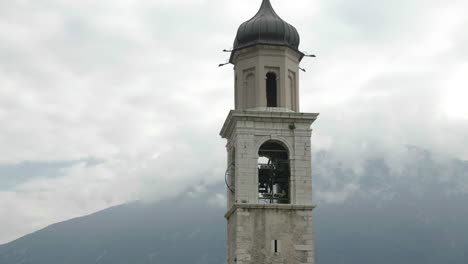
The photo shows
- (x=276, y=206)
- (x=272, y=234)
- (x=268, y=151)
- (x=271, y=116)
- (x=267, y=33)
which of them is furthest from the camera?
Result: (x=267, y=33)

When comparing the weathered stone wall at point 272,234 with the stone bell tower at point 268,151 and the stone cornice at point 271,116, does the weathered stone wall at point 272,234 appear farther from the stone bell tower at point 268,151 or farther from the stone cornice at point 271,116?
the stone cornice at point 271,116

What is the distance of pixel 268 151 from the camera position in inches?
1427

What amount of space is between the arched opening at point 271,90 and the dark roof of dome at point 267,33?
5.11 ft

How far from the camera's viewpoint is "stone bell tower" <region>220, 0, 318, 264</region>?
33844mm

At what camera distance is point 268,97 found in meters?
37.1

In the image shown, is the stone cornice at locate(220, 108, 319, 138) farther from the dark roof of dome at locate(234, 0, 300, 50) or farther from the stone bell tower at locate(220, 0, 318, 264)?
the dark roof of dome at locate(234, 0, 300, 50)

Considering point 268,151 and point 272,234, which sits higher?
point 268,151

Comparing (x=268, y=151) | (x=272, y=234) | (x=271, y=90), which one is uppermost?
(x=271, y=90)

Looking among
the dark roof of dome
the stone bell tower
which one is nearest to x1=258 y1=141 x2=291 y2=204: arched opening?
the stone bell tower

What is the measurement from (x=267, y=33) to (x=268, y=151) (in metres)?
5.57

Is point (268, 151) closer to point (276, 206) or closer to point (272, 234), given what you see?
point (276, 206)

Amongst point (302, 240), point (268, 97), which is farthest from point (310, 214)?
point (268, 97)

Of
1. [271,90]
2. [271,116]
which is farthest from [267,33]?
[271,116]

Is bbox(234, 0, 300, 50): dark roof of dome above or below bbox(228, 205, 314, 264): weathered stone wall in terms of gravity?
above
